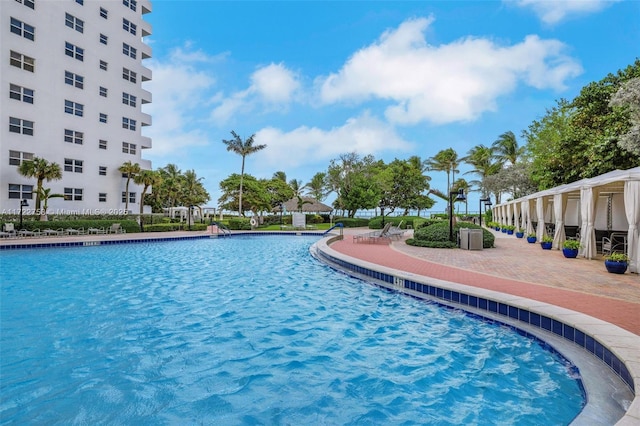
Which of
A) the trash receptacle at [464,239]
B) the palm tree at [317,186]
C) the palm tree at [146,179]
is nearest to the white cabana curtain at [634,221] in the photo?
the trash receptacle at [464,239]

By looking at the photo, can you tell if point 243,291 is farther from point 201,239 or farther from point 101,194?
point 101,194

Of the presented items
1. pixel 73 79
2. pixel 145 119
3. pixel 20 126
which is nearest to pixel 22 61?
pixel 73 79

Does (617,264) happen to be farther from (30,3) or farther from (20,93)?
(30,3)

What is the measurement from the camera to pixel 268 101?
105 ft

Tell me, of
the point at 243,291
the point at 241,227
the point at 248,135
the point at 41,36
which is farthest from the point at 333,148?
the point at 243,291

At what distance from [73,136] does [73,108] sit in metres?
2.03

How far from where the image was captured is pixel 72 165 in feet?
79.7

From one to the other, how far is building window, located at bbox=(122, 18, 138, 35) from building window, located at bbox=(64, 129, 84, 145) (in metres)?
10.3

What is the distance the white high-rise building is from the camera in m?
21.1

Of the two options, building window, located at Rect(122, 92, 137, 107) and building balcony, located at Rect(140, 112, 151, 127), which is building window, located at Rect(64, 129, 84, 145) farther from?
building balcony, located at Rect(140, 112, 151, 127)

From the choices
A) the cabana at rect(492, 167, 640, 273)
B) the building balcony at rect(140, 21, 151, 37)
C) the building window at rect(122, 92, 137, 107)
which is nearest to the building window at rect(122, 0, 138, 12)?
the building balcony at rect(140, 21, 151, 37)

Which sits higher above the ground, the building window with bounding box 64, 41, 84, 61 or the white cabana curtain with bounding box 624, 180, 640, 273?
the building window with bounding box 64, 41, 84, 61

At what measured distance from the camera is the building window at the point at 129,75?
28.6 m

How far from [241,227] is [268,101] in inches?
478
